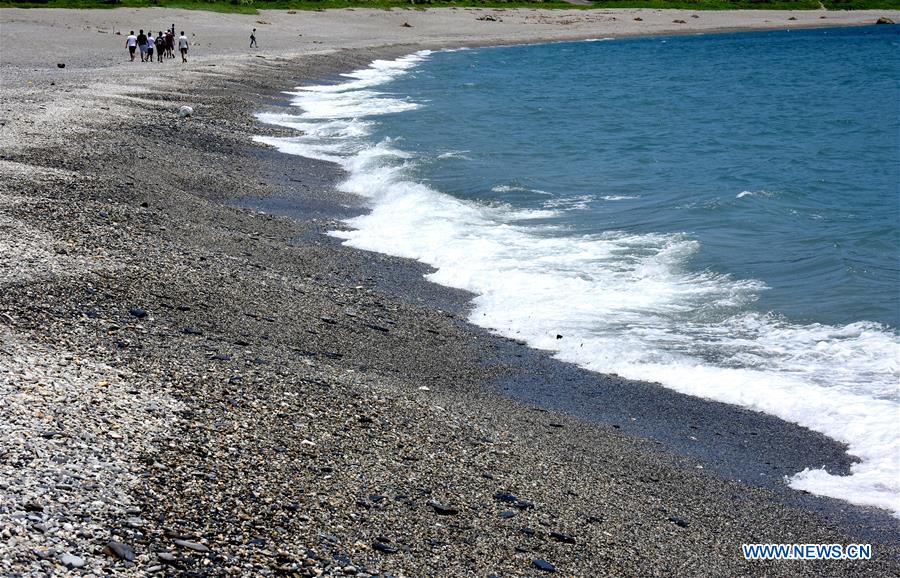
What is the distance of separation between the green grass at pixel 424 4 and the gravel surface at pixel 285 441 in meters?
72.3

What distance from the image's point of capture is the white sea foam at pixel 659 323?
11266 millimetres

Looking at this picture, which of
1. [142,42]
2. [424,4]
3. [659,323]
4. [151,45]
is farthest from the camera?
[424,4]

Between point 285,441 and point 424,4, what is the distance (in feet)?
336

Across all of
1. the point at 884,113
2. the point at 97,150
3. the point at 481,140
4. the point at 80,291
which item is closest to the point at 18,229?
the point at 80,291

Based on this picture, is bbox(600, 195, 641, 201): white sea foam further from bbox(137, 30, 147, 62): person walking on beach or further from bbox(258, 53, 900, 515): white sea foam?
bbox(137, 30, 147, 62): person walking on beach

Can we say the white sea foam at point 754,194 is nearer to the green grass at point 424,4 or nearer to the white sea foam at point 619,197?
the white sea foam at point 619,197

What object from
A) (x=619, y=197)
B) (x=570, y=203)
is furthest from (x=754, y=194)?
(x=570, y=203)

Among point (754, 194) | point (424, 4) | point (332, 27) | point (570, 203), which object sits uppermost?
point (424, 4)

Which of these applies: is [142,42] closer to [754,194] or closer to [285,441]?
[754,194]

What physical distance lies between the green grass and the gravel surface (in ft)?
237

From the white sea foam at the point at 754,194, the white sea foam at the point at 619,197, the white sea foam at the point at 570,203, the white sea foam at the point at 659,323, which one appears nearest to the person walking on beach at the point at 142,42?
the white sea foam at the point at 659,323

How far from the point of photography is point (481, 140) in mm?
33406

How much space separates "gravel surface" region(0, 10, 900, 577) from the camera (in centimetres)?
694

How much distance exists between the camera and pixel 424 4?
4161 inches
